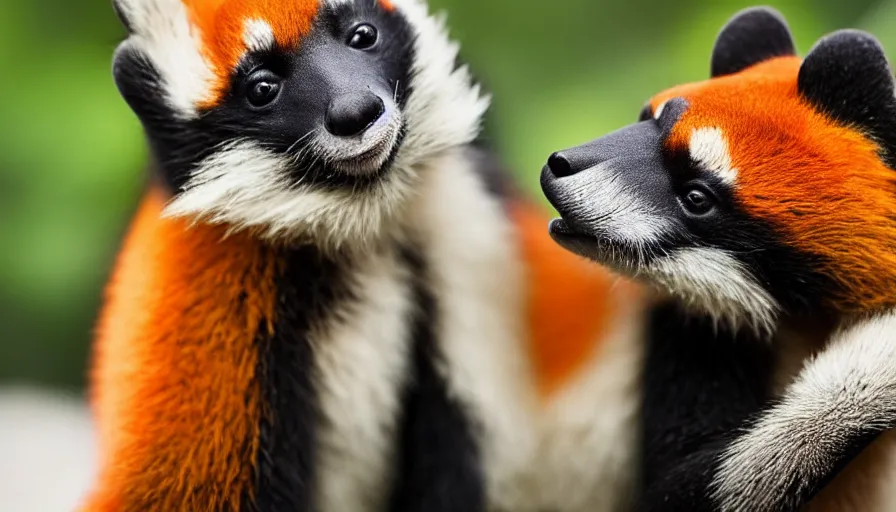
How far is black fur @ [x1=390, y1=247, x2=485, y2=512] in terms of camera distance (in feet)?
3.70

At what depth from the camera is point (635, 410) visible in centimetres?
101

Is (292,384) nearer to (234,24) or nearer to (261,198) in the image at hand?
(261,198)

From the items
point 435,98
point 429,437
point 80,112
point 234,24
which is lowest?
point 429,437

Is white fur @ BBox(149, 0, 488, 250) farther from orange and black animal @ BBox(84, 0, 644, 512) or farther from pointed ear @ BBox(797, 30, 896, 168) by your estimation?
pointed ear @ BBox(797, 30, 896, 168)

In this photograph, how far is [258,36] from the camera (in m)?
0.91

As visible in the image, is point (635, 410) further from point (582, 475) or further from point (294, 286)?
point (294, 286)

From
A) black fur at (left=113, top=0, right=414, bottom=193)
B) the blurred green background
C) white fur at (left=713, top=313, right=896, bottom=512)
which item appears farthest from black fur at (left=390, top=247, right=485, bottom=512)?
the blurred green background

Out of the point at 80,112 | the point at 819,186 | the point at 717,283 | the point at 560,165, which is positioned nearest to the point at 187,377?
the point at 560,165

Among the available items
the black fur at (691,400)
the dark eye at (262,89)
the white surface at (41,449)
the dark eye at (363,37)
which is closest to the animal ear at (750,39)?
the black fur at (691,400)

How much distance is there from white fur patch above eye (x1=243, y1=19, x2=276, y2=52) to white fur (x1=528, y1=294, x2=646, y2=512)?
50 centimetres

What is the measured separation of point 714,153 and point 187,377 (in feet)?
1.89

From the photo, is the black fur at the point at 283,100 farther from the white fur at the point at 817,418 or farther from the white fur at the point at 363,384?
the white fur at the point at 817,418

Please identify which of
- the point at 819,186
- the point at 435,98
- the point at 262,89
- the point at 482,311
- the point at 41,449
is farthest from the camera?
the point at 41,449

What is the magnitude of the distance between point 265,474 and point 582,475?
1.34ft
